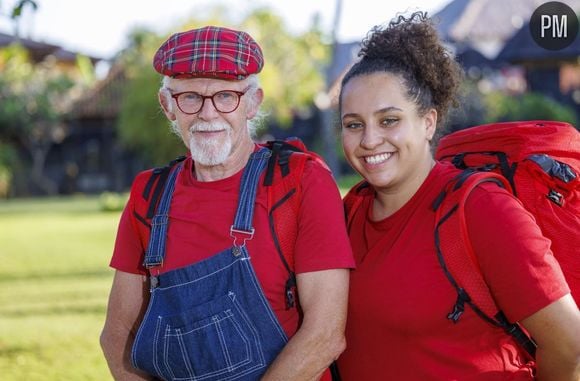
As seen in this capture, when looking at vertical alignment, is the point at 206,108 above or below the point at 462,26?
below

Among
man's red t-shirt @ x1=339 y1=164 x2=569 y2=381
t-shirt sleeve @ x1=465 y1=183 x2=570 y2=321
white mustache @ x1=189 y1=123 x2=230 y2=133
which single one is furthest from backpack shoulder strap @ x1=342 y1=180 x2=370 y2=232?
t-shirt sleeve @ x1=465 y1=183 x2=570 y2=321

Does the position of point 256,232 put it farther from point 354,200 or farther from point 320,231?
point 354,200

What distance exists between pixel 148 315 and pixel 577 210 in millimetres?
1371

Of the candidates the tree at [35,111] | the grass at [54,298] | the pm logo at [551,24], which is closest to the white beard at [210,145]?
the grass at [54,298]

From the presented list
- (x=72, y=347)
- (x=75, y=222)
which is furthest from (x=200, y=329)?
(x=75, y=222)

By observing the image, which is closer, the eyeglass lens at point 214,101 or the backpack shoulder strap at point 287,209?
the backpack shoulder strap at point 287,209

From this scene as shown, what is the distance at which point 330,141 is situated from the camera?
15.7 metres

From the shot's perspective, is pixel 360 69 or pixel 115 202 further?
pixel 115 202

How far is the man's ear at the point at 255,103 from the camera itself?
3.00 m

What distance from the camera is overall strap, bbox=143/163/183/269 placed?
9.29 feet

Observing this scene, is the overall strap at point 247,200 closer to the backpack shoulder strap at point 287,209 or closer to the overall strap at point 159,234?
the backpack shoulder strap at point 287,209

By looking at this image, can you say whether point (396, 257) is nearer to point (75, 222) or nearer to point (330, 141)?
point (330, 141)

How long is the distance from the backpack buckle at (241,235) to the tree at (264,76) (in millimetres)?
27147

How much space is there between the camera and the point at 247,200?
277 cm
